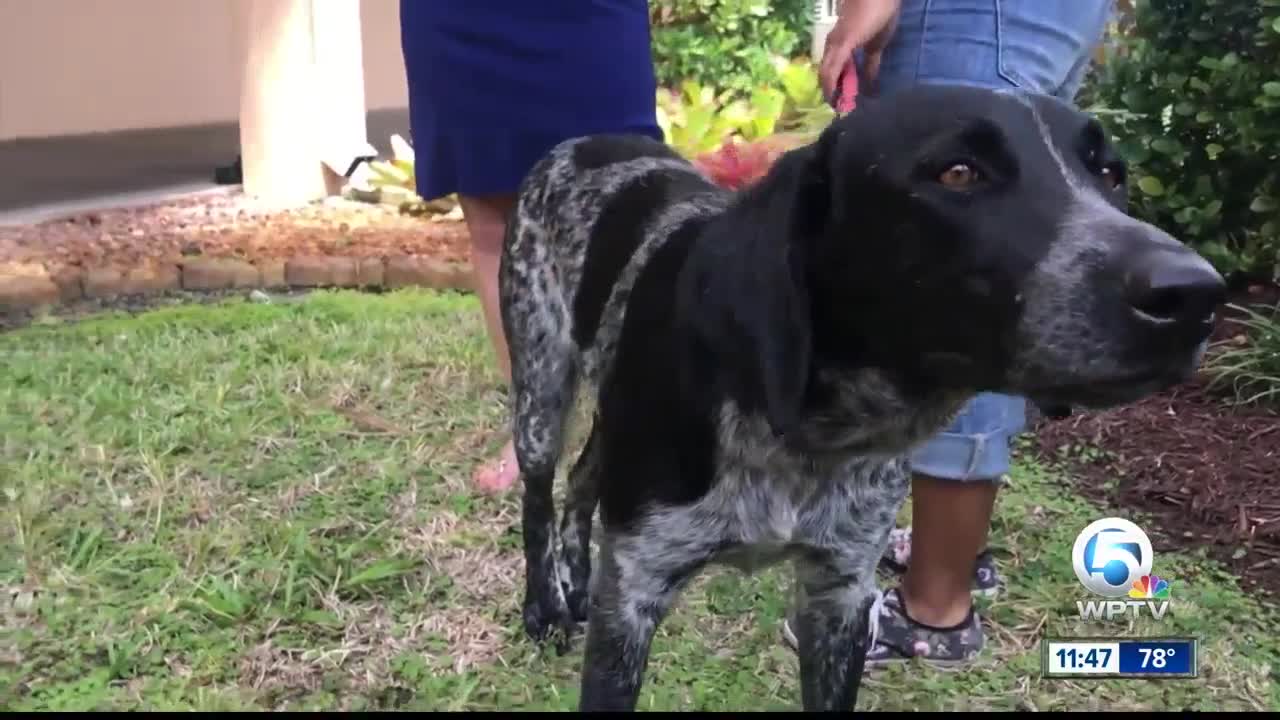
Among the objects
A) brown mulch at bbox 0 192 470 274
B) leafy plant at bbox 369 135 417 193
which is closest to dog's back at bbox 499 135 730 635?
brown mulch at bbox 0 192 470 274

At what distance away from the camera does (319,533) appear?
338cm

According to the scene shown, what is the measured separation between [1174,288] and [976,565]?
1.91m

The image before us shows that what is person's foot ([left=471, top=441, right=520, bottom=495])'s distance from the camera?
12.3ft

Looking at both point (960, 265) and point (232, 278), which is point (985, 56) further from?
point (232, 278)

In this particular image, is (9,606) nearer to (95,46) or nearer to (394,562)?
(394,562)

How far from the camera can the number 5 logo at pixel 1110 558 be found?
126 inches

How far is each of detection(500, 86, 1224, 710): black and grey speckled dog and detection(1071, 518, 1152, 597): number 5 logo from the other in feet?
3.87

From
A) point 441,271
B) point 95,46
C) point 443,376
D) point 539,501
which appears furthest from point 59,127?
→ point 539,501

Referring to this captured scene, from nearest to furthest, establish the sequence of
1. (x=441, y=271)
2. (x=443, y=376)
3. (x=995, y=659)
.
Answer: (x=995, y=659) → (x=443, y=376) → (x=441, y=271)

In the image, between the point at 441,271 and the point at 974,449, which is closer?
the point at 974,449

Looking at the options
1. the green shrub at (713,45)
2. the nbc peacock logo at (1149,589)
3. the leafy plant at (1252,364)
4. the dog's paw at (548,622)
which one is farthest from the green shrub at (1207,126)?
the green shrub at (713,45)

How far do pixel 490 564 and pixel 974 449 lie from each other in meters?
1.37

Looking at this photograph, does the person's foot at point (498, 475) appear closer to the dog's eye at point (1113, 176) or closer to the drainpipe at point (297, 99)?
the dog's eye at point (1113, 176)

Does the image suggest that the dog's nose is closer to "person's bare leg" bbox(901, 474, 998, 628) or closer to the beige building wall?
"person's bare leg" bbox(901, 474, 998, 628)
